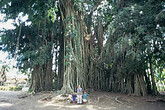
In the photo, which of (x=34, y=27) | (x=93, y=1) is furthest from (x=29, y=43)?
(x=93, y=1)

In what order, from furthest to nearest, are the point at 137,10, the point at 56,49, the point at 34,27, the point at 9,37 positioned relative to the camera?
the point at 56,49
the point at 34,27
the point at 9,37
the point at 137,10

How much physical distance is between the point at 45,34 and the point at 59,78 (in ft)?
10.0

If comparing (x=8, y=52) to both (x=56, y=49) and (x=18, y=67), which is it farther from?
(x=56, y=49)

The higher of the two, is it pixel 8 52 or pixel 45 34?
pixel 45 34

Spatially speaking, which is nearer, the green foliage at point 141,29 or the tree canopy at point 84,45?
the green foliage at point 141,29

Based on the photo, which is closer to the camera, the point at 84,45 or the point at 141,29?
the point at 141,29

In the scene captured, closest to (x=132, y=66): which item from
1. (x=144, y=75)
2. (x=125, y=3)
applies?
(x=144, y=75)

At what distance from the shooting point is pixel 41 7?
7.53 m

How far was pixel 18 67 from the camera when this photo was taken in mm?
9547

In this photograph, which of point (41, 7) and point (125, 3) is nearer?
point (41, 7)

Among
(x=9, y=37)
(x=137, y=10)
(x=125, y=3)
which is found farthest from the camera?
(x=9, y=37)

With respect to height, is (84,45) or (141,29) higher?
(84,45)

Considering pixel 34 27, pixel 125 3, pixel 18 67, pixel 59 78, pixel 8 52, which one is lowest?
pixel 59 78

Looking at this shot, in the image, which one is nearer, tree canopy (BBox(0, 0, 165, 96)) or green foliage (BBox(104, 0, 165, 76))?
green foliage (BBox(104, 0, 165, 76))
